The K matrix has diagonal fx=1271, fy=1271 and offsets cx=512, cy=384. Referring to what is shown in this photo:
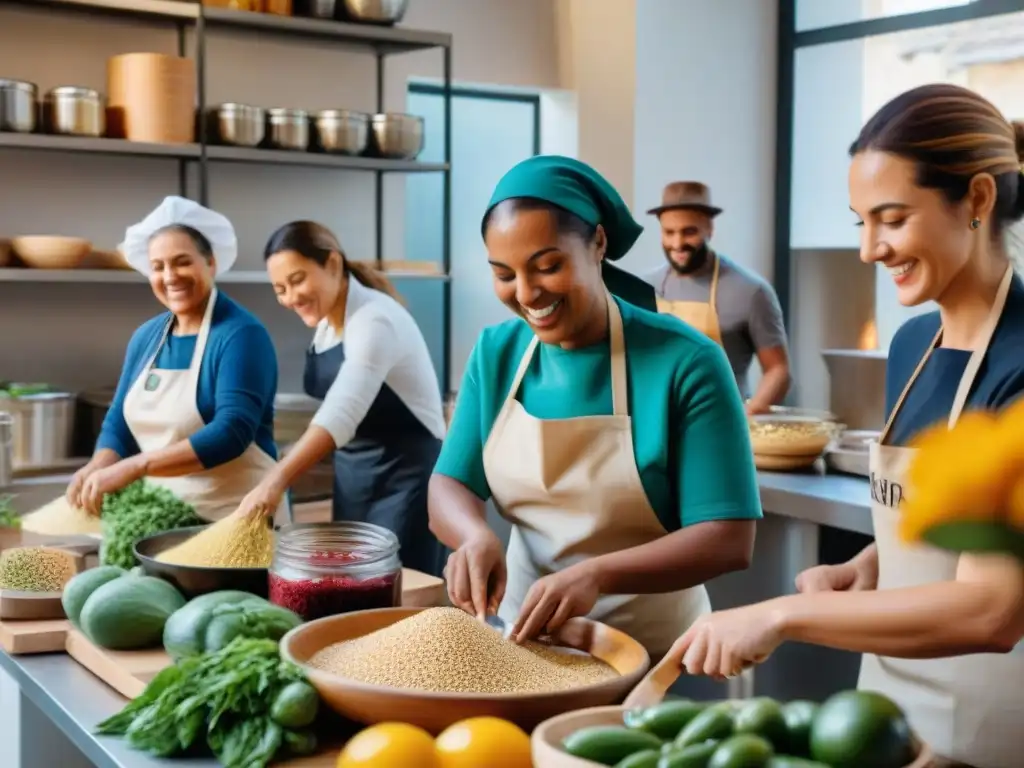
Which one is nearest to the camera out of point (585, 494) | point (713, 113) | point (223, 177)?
point (585, 494)

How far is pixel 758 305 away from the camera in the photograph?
429 centimetres

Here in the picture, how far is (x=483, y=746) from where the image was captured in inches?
47.0

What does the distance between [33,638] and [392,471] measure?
1.73m

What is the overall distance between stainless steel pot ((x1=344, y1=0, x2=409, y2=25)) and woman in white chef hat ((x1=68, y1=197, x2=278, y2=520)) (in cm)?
182

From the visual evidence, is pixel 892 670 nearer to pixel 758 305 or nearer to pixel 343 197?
pixel 758 305

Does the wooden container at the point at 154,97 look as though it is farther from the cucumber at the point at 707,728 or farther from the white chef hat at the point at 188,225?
the cucumber at the point at 707,728

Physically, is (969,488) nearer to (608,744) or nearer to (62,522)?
(608,744)

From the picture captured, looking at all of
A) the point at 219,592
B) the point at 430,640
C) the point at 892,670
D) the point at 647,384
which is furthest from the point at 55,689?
the point at 892,670

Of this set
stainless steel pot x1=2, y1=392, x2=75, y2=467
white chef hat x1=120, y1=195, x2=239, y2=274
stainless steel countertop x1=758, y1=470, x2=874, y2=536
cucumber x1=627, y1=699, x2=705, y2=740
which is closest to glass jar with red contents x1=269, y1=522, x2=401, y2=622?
cucumber x1=627, y1=699, x2=705, y2=740

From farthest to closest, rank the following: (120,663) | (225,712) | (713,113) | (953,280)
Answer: (713,113) < (120,663) < (953,280) < (225,712)

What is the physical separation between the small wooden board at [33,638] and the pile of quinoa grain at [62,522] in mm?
513

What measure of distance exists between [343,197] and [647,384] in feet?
10.9

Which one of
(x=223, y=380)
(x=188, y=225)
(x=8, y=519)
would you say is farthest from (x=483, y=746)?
(x=188, y=225)

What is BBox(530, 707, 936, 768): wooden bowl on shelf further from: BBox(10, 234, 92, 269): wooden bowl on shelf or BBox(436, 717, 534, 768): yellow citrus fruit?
BBox(10, 234, 92, 269): wooden bowl on shelf
